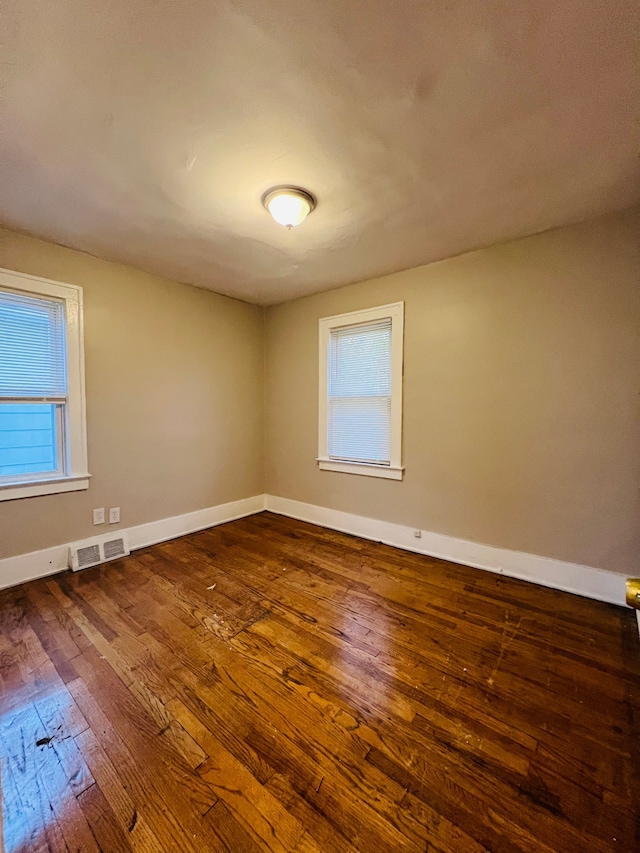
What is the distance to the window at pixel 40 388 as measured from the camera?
8.14 ft

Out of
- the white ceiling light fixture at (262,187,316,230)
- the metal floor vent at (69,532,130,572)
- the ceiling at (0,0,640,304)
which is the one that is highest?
the ceiling at (0,0,640,304)

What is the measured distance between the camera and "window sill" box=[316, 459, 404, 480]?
3223 millimetres

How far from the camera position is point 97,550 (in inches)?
112

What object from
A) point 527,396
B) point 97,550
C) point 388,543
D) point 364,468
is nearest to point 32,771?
point 97,550

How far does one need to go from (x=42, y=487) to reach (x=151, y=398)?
43.2 inches

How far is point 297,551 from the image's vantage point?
3.10 m

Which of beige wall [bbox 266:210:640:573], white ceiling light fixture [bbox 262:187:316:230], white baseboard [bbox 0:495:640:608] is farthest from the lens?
white baseboard [bbox 0:495:640:608]

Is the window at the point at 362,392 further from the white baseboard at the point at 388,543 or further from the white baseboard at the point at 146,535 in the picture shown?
the white baseboard at the point at 146,535

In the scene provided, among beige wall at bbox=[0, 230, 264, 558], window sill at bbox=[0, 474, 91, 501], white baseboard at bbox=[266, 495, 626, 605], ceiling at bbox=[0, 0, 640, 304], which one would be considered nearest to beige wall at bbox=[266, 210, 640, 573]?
white baseboard at bbox=[266, 495, 626, 605]

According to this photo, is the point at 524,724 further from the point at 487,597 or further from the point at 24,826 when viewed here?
the point at 24,826

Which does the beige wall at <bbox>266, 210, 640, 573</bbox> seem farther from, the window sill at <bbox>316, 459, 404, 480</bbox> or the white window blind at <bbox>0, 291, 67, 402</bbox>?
the white window blind at <bbox>0, 291, 67, 402</bbox>

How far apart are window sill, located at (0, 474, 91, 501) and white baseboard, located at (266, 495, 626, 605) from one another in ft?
7.17

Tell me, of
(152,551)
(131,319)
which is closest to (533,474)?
(152,551)

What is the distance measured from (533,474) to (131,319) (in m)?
3.57
